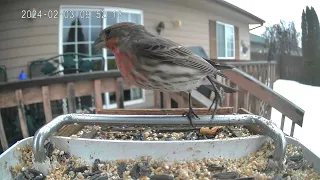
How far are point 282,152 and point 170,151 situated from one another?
9.7 inches

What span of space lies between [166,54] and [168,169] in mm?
302

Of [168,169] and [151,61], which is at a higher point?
[151,61]

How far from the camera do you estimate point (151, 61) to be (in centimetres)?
85

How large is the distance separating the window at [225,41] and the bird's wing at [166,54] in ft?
20.5

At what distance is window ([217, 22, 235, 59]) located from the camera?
7.24m

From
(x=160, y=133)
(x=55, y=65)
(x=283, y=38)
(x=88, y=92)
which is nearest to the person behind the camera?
(x=160, y=133)

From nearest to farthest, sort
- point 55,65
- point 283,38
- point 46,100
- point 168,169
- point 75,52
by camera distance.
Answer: point 168,169
point 283,38
point 46,100
point 55,65
point 75,52

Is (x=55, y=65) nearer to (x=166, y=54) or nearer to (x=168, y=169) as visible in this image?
(x=166, y=54)

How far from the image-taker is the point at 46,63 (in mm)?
3961

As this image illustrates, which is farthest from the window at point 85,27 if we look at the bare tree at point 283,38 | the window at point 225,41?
the window at point 225,41

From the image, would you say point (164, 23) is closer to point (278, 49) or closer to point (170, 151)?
point (278, 49)

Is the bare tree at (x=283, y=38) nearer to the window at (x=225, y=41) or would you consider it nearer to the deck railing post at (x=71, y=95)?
the deck railing post at (x=71, y=95)

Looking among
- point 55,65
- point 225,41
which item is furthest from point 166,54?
point 225,41

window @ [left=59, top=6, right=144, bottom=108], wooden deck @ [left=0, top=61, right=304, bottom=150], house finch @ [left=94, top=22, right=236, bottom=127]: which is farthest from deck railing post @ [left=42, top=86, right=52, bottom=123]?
window @ [left=59, top=6, right=144, bottom=108]
